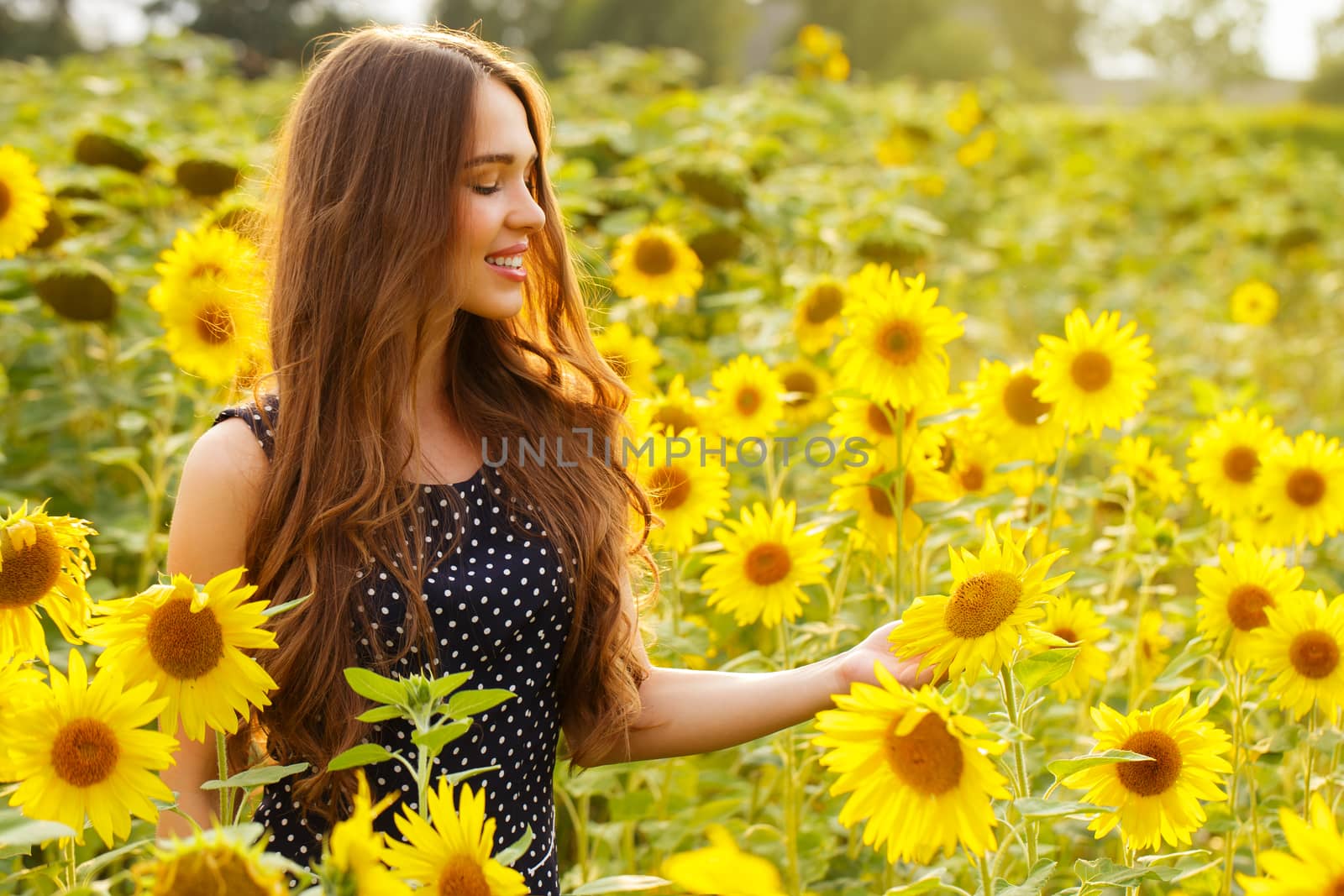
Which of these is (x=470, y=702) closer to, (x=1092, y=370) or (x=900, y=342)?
(x=900, y=342)

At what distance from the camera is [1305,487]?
82.0 inches

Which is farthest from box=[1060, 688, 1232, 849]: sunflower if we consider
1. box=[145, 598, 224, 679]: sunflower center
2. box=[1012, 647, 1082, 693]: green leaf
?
box=[145, 598, 224, 679]: sunflower center


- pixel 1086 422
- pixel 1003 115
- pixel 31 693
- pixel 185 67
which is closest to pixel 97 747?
pixel 31 693

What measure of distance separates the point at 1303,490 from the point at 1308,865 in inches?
55.4

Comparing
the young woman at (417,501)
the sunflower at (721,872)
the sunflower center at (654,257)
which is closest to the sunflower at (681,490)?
the young woman at (417,501)

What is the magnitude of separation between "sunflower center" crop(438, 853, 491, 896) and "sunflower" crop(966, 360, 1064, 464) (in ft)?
4.12

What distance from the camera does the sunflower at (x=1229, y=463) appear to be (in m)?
2.20

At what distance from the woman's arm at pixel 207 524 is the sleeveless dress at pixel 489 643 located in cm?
5

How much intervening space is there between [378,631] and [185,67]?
5.10m

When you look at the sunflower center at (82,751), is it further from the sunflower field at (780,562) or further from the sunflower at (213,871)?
the sunflower at (213,871)

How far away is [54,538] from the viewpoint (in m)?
1.23

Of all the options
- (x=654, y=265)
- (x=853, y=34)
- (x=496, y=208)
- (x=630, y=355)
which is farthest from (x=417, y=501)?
(x=853, y=34)

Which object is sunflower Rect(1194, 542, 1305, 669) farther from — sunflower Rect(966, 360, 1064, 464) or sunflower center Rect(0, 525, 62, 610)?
sunflower center Rect(0, 525, 62, 610)

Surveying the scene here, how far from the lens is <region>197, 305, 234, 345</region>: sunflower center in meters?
2.31
